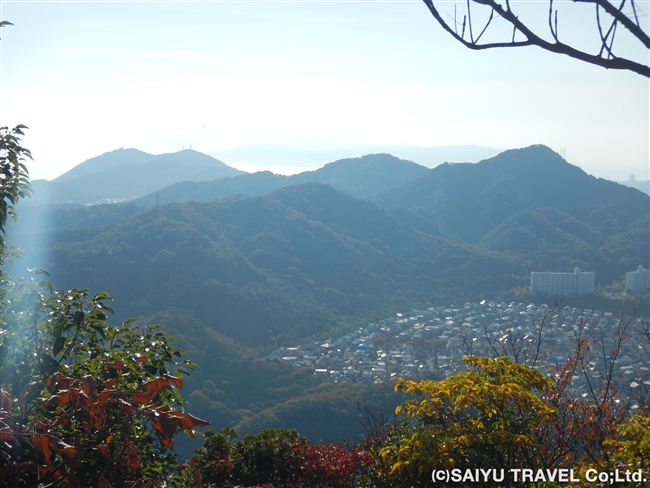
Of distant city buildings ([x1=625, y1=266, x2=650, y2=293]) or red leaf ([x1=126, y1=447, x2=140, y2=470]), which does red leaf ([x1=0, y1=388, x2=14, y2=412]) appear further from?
distant city buildings ([x1=625, y1=266, x2=650, y2=293])

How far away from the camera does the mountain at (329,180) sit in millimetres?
54209

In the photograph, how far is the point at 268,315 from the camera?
26.4 metres

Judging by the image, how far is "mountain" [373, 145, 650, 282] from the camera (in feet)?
123

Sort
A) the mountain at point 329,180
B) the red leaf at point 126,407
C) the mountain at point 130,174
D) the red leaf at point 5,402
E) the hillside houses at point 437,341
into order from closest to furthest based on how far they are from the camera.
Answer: the red leaf at point 126,407
the red leaf at point 5,402
the hillside houses at point 437,341
the mountain at point 329,180
the mountain at point 130,174

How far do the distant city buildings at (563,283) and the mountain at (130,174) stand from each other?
39.7 meters

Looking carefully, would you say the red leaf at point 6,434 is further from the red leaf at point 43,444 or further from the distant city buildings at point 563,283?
the distant city buildings at point 563,283

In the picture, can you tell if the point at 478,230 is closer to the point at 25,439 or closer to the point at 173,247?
the point at 173,247

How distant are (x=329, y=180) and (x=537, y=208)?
2680cm

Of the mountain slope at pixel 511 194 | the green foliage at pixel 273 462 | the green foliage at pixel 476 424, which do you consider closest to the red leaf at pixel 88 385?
the green foliage at pixel 476 424

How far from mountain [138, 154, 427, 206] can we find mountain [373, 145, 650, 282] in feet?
21.4

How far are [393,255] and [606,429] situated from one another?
3408 centimetres

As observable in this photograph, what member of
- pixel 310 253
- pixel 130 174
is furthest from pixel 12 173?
pixel 130 174

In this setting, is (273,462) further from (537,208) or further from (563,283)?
(537,208)

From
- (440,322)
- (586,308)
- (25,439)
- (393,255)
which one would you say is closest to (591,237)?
(393,255)
